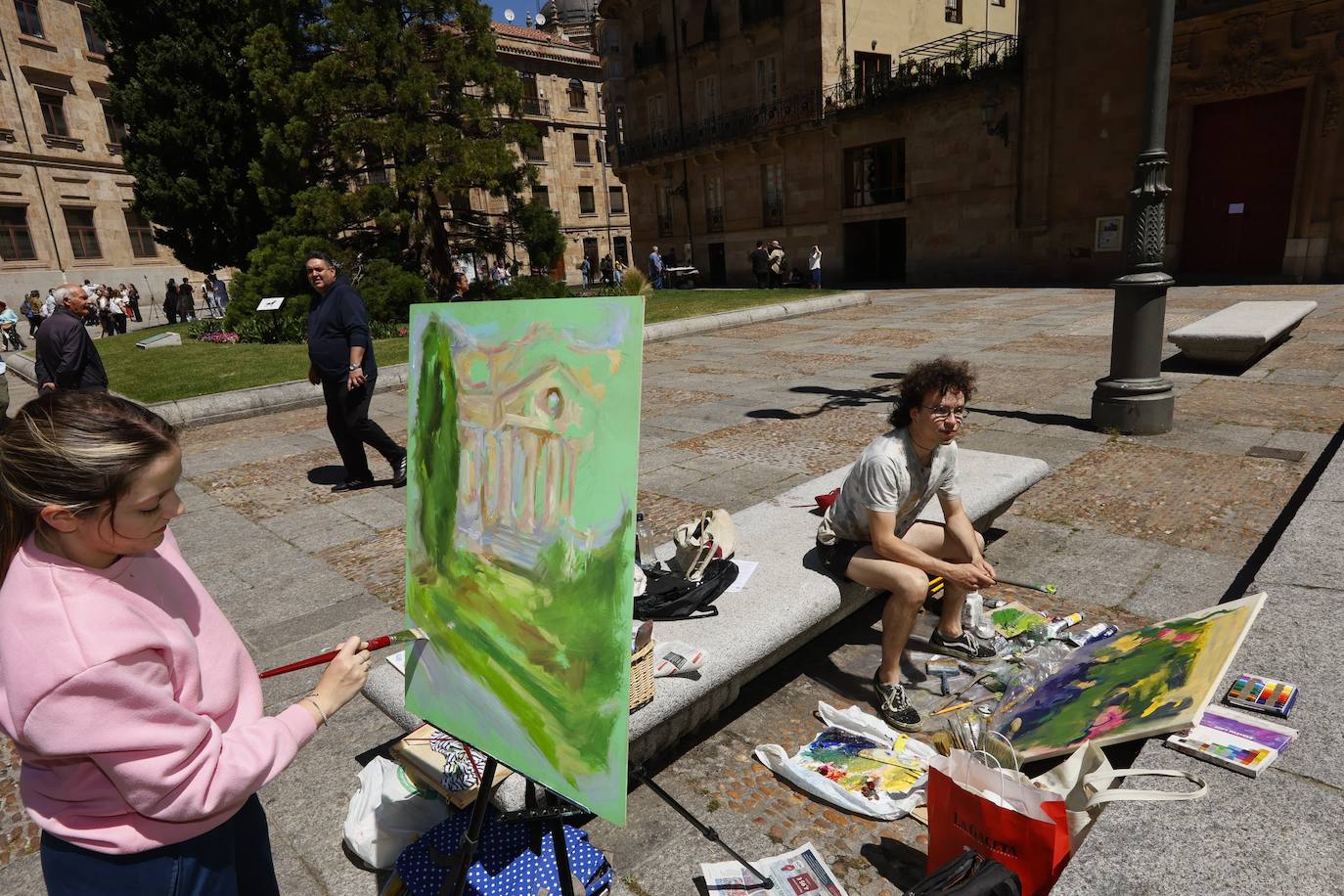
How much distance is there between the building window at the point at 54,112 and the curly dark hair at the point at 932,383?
40.3 m

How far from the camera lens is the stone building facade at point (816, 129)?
23203 millimetres

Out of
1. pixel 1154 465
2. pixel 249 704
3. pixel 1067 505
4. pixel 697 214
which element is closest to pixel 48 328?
pixel 249 704

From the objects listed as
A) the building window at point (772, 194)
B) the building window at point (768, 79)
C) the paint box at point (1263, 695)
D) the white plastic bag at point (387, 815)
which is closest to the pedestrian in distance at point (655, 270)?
the building window at point (772, 194)

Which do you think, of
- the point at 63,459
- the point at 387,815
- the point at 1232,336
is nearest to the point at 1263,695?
the point at 387,815

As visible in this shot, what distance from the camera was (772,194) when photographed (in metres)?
29.5

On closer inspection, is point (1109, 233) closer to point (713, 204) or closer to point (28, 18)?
point (713, 204)

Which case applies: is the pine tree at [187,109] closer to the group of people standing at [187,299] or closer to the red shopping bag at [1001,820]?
the group of people standing at [187,299]

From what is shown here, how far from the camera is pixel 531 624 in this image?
6.02 ft

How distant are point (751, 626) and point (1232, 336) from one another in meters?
8.28

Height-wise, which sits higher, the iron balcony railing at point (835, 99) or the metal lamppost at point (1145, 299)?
the iron balcony railing at point (835, 99)

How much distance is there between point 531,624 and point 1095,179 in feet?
74.9

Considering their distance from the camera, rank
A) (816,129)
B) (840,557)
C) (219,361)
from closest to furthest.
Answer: (840,557), (219,361), (816,129)

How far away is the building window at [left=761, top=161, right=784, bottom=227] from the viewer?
2909 centimetres

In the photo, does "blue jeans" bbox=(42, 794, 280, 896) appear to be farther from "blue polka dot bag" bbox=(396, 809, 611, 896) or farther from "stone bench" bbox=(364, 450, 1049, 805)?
"stone bench" bbox=(364, 450, 1049, 805)
